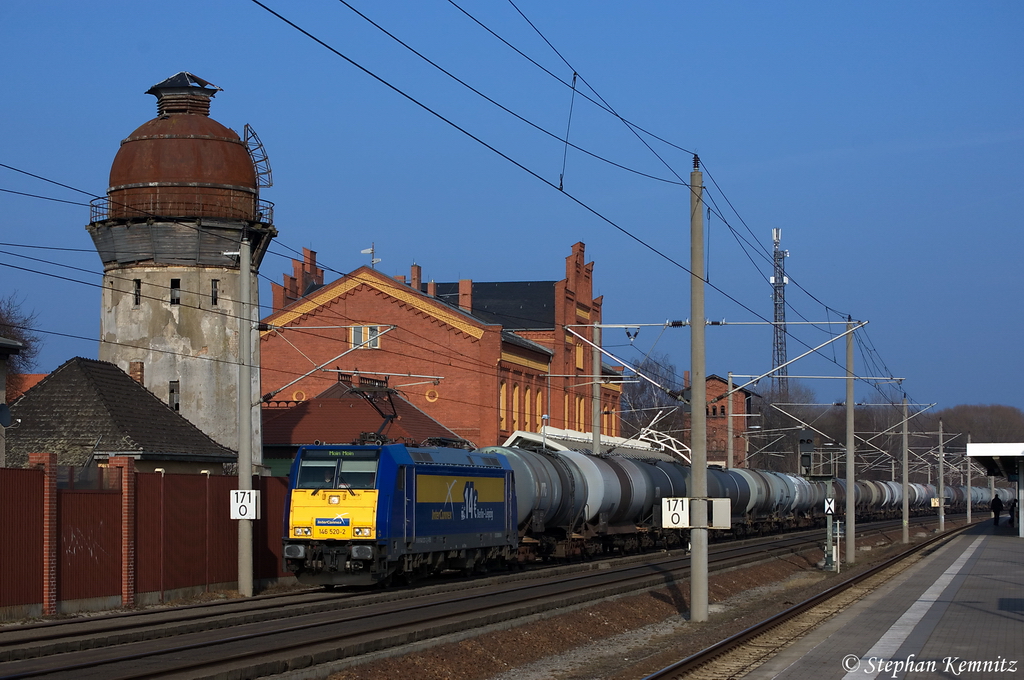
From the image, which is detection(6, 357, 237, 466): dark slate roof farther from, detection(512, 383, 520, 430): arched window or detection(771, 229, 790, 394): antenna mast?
detection(771, 229, 790, 394): antenna mast

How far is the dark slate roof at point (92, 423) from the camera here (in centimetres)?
3338

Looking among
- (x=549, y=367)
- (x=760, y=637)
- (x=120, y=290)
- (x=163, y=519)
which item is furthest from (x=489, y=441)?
(x=760, y=637)

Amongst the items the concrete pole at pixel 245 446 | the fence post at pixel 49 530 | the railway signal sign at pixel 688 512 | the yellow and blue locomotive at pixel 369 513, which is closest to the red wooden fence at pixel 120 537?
the fence post at pixel 49 530

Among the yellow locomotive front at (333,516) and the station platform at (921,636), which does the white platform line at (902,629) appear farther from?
the yellow locomotive front at (333,516)

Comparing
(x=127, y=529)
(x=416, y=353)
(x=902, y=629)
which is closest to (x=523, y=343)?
(x=416, y=353)

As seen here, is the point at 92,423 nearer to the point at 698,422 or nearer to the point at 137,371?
the point at 137,371

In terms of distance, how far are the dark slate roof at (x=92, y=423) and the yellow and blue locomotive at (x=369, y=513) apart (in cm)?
849

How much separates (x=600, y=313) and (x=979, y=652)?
66.2 metres

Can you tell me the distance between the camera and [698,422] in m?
22.9

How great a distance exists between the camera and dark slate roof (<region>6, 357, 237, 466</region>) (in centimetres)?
3338

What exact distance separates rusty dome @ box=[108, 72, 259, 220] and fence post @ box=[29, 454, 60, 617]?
18455mm

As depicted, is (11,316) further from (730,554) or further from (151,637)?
(151,637)

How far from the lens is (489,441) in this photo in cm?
6412

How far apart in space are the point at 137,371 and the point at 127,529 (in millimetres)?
16447
